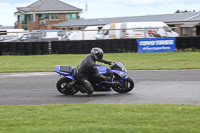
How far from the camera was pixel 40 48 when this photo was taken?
2662 cm

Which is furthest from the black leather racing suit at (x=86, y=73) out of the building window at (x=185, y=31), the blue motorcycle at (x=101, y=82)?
the building window at (x=185, y=31)

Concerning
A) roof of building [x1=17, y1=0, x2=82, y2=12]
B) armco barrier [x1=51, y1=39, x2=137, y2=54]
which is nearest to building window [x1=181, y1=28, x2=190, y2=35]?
armco barrier [x1=51, y1=39, x2=137, y2=54]

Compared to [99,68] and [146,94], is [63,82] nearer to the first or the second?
[99,68]

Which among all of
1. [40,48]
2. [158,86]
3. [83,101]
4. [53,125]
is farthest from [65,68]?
[40,48]

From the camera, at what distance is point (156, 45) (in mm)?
25172

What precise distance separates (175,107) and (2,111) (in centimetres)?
380

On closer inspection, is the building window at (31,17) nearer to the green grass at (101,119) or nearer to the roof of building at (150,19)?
the roof of building at (150,19)

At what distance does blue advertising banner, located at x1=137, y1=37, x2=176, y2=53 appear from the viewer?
81.6 feet

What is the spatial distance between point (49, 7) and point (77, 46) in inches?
1615

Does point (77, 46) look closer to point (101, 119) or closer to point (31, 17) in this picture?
point (101, 119)

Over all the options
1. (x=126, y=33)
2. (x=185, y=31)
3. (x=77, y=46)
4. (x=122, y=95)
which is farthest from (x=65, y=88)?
(x=185, y=31)

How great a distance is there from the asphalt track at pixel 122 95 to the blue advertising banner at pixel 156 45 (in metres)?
10.4

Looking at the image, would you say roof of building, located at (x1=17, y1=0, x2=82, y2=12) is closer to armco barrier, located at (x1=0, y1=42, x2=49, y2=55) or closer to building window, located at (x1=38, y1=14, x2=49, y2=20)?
building window, located at (x1=38, y1=14, x2=49, y2=20)

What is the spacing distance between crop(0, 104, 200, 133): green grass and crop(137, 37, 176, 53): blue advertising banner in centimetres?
1707
